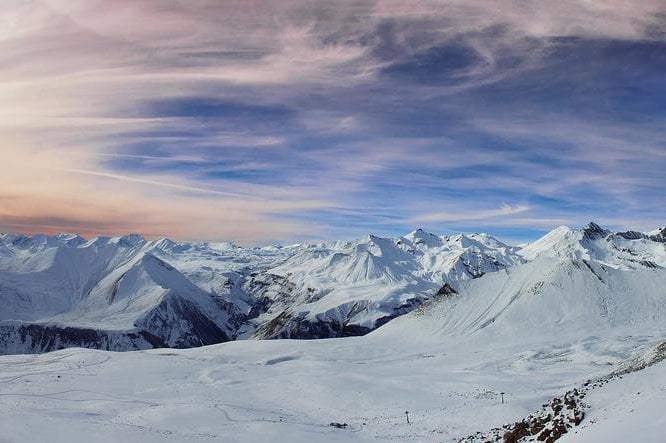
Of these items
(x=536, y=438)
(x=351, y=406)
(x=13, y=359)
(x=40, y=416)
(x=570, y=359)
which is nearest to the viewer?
(x=536, y=438)

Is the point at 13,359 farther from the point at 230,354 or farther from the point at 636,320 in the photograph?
the point at 636,320

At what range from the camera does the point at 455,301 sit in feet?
543

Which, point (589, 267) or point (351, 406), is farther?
point (589, 267)

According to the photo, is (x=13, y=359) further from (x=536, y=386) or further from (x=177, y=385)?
(x=536, y=386)

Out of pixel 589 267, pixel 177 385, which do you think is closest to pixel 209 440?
pixel 177 385

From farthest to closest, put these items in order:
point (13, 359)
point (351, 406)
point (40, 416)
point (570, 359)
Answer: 1. point (13, 359)
2. point (570, 359)
3. point (351, 406)
4. point (40, 416)

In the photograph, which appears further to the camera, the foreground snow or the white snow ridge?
the foreground snow

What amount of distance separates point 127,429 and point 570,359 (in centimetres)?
8247

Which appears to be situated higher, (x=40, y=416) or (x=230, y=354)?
(x=40, y=416)

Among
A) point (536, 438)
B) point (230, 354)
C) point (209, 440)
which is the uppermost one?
point (536, 438)

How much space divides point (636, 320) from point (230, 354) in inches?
3891

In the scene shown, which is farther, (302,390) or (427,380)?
(427,380)

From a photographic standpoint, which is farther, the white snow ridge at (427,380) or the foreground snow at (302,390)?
the foreground snow at (302,390)

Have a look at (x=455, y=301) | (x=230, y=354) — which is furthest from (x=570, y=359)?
(x=230, y=354)
